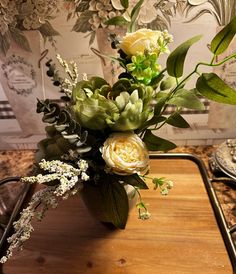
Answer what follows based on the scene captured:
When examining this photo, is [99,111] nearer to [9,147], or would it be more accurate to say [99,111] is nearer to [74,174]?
[74,174]

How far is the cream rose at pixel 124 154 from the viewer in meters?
0.48

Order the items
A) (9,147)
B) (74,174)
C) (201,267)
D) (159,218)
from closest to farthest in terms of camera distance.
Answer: (74,174) < (201,267) < (159,218) < (9,147)

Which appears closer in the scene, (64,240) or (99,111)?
(99,111)

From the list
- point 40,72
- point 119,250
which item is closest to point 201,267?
point 119,250

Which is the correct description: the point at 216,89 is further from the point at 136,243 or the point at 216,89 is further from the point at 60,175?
the point at 136,243

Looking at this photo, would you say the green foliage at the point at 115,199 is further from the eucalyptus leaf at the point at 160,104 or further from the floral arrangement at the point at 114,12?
the floral arrangement at the point at 114,12

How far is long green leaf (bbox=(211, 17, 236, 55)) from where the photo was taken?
42 centimetres

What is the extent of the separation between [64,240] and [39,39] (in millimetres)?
533

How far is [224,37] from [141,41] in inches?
5.2

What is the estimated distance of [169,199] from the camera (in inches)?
30.0

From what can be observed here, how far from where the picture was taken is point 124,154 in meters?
0.48

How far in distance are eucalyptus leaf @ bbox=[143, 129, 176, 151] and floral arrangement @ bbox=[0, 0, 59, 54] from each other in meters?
0.42

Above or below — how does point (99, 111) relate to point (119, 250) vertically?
above

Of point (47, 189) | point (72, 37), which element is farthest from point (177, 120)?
point (72, 37)
